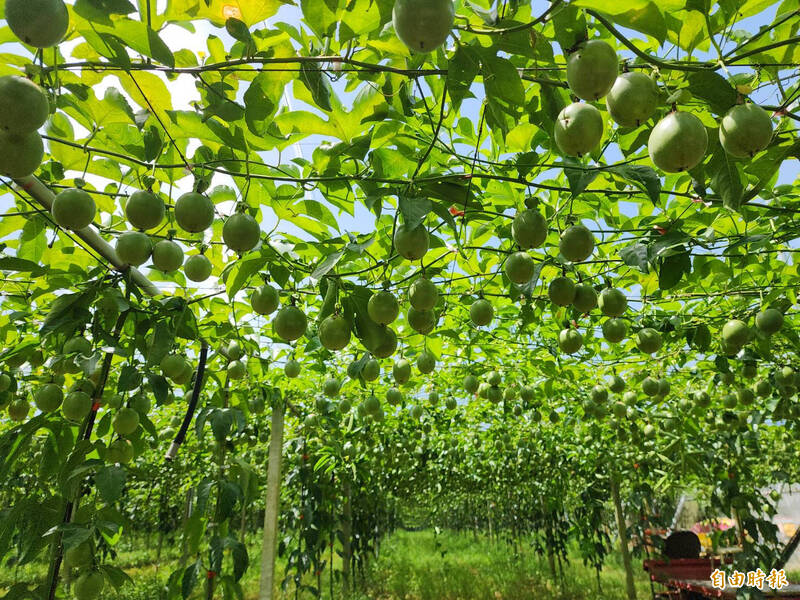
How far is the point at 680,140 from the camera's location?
1190 mm

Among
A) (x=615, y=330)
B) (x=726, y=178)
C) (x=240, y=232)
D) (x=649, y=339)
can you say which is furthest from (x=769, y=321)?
(x=240, y=232)

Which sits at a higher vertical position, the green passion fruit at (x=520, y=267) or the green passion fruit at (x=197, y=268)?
the green passion fruit at (x=197, y=268)

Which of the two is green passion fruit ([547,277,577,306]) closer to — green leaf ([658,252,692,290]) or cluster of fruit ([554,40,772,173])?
green leaf ([658,252,692,290])

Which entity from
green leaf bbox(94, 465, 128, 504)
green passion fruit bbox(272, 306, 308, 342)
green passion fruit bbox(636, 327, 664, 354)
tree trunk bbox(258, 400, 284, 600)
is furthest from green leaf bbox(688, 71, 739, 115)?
tree trunk bbox(258, 400, 284, 600)

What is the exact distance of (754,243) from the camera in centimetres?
230

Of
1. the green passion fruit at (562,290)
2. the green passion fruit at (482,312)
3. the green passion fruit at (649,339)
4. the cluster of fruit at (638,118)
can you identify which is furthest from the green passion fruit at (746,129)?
the green passion fruit at (649,339)

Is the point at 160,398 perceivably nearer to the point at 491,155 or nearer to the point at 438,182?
the point at 438,182

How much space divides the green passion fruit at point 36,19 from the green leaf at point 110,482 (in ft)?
5.38

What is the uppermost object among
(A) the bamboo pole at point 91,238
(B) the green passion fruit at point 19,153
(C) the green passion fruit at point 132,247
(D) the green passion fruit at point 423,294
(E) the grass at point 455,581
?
(A) the bamboo pole at point 91,238

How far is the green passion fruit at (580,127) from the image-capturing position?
48.3 inches

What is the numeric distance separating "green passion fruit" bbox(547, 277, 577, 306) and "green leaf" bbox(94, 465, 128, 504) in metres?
1.97

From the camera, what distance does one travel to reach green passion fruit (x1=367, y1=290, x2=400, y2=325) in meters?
1.82

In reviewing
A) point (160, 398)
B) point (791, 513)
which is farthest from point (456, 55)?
point (791, 513)

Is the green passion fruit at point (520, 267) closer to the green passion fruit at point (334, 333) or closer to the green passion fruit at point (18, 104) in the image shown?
the green passion fruit at point (334, 333)
